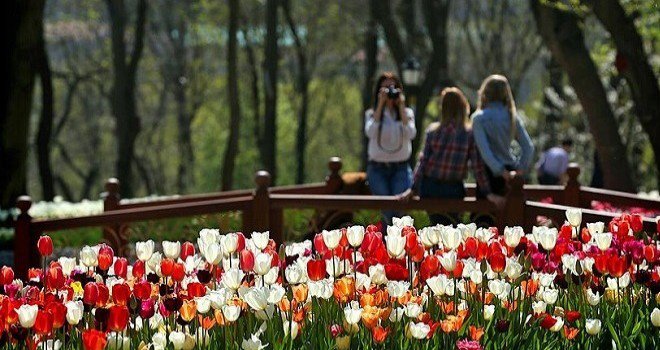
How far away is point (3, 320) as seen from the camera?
4465mm

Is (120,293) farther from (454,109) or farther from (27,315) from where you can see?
(454,109)

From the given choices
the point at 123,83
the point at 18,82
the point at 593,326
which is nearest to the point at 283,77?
the point at 123,83

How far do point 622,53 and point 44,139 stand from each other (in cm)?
1447

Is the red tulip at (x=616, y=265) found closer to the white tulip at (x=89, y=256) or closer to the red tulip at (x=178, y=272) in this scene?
the red tulip at (x=178, y=272)

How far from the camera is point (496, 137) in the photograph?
32.3ft

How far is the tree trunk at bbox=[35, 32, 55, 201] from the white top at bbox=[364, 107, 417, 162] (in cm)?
1244

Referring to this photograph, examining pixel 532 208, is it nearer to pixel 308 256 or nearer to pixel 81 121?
pixel 308 256

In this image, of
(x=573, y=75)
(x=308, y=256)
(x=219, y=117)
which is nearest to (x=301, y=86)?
(x=219, y=117)

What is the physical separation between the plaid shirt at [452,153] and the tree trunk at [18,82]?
6580 mm

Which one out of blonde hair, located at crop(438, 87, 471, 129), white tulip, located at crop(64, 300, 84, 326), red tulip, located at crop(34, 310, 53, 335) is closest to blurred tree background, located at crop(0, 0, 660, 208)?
blonde hair, located at crop(438, 87, 471, 129)

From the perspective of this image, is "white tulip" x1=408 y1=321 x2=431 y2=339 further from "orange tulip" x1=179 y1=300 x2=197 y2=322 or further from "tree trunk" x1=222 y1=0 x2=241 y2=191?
"tree trunk" x1=222 y1=0 x2=241 y2=191

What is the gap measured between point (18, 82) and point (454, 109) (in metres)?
6.93

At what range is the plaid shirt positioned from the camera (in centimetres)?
1009

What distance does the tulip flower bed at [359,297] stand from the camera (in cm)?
449
